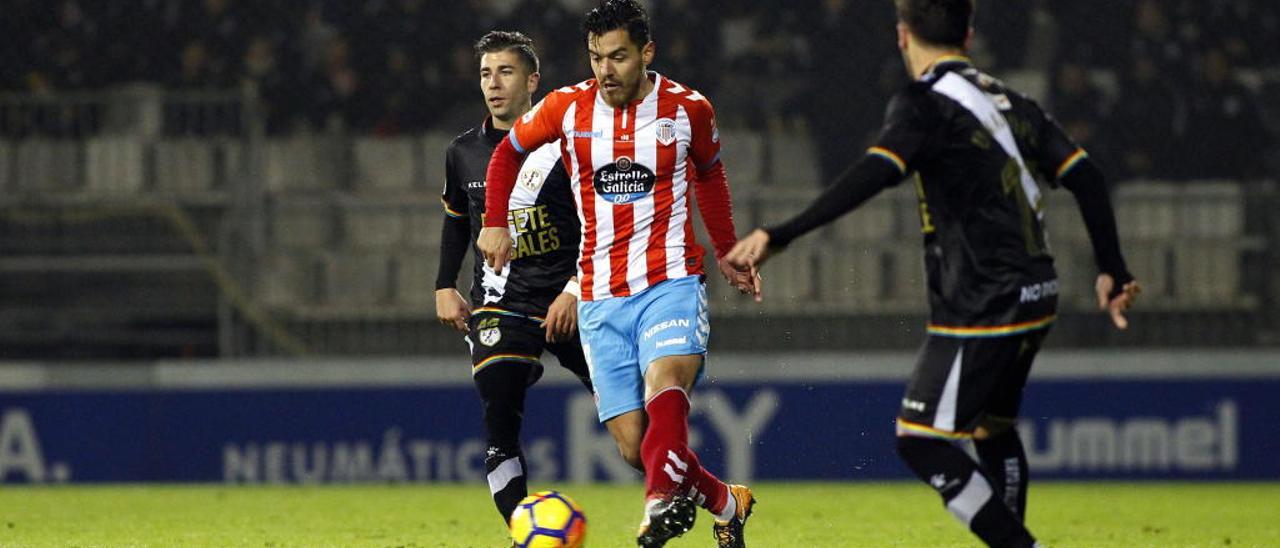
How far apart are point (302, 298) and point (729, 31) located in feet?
15.9

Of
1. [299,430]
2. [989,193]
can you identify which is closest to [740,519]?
[989,193]

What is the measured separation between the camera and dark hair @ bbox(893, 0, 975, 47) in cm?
486

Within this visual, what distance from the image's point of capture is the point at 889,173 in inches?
185

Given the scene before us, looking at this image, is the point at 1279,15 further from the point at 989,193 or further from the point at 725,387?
the point at 989,193

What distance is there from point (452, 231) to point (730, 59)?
28.4ft

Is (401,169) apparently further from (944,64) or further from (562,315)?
(944,64)

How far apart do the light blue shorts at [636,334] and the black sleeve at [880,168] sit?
1.26m

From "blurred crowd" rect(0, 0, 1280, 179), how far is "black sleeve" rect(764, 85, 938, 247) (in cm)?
920

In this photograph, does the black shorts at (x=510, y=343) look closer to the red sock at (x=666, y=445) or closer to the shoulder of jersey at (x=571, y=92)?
the red sock at (x=666, y=445)

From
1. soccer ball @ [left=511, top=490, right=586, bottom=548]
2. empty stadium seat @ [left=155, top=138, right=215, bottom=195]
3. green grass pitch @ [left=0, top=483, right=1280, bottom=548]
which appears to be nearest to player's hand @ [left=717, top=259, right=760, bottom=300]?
soccer ball @ [left=511, top=490, right=586, bottom=548]

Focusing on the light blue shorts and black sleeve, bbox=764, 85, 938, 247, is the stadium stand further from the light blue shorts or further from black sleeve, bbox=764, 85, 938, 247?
black sleeve, bbox=764, 85, 938, 247

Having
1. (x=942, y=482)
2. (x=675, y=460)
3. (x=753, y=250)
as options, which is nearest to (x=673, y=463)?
(x=675, y=460)

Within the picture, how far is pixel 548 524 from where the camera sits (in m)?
5.90

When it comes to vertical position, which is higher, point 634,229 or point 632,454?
point 634,229
